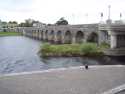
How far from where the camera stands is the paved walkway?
2964 centimetres

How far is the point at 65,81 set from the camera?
33.0 meters

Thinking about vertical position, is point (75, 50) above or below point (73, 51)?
above

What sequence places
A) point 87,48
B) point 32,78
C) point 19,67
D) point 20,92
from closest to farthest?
1. point 20,92
2. point 32,78
3. point 19,67
4. point 87,48

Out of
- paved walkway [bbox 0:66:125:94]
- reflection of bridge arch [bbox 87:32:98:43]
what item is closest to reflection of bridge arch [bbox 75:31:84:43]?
reflection of bridge arch [bbox 87:32:98:43]

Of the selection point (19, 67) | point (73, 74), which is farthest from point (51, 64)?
point (73, 74)

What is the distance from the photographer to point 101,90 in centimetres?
2948

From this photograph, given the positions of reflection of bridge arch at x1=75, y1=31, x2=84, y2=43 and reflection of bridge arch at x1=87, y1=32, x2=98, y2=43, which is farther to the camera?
reflection of bridge arch at x1=75, y1=31, x2=84, y2=43

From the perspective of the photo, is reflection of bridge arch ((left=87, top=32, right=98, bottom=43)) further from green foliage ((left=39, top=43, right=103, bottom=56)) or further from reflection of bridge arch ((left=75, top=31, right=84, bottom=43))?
green foliage ((left=39, top=43, right=103, bottom=56))

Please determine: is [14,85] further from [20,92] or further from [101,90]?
[101,90]

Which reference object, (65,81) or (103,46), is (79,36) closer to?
(103,46)

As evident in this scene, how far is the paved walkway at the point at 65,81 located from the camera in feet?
97.2

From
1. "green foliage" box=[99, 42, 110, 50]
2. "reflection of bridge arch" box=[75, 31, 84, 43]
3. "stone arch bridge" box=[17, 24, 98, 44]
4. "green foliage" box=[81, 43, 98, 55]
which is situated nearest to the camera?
"green foliage" box=[81, 43, 98, 55]

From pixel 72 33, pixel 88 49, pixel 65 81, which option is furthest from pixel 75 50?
pixel 65 81

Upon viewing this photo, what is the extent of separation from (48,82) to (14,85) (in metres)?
4.10
